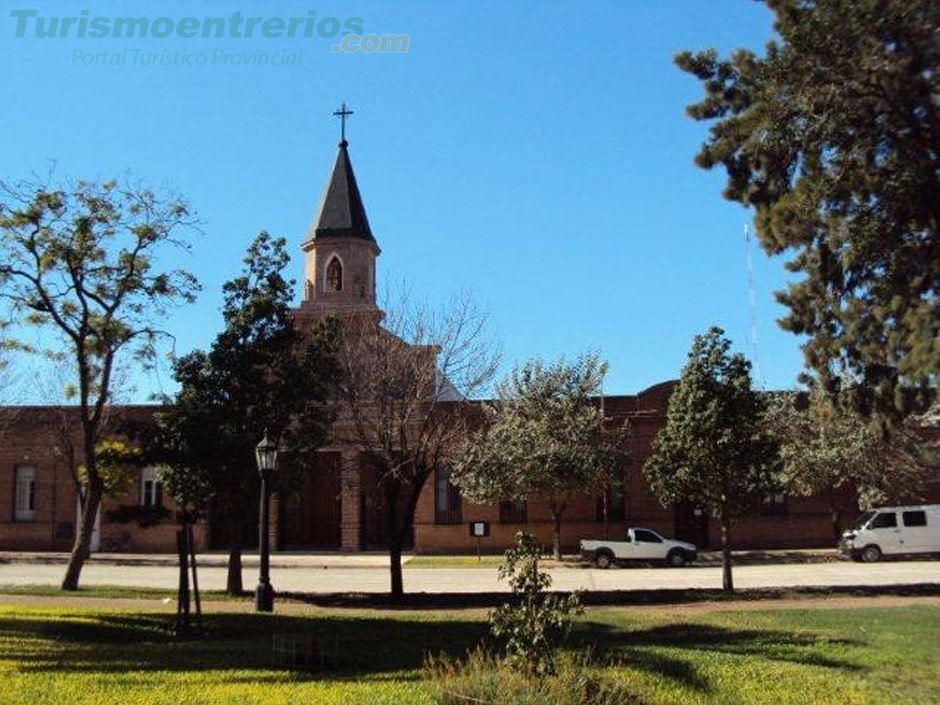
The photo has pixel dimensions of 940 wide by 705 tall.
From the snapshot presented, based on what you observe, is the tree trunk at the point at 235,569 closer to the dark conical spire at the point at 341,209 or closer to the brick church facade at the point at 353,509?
the brick church facade at the point at 353,509

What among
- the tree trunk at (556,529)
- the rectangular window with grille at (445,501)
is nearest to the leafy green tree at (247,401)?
the tree trunk at (556,529)

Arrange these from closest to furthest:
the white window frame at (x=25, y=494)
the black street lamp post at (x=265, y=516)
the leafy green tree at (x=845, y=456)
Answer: the black street lamp post at (x=265, y=516), the leafy green tree at (x=845, y=456), the white window frame at (x=25, y=494)

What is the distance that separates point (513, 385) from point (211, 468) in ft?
58.1

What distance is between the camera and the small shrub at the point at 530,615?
8250 mm

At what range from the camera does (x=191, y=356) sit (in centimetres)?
2148

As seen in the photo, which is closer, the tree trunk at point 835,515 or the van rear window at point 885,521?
the van rear window at point 885,521

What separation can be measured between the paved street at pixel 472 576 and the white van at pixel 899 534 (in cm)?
60

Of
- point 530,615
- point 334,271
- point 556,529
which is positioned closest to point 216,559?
point 556,529

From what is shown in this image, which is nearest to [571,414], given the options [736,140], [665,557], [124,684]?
[665,557]

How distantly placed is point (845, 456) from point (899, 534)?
333 cm

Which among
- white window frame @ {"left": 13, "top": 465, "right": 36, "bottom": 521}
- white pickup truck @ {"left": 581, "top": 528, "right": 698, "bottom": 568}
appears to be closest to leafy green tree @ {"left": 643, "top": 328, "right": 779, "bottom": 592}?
white pickup truck @ {"left": 581, "top": 528, "right": 698, "bottom": 568}

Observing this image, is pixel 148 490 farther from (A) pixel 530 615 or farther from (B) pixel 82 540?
(A) pixel 530 615

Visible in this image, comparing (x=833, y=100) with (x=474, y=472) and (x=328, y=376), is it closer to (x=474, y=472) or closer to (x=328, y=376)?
(x=328, y=376)

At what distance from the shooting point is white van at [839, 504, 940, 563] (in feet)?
111
